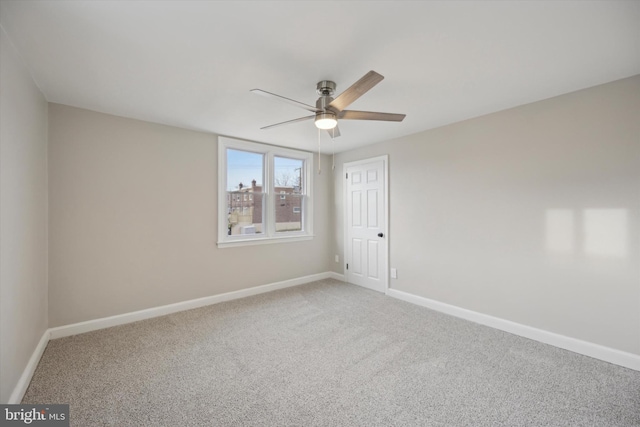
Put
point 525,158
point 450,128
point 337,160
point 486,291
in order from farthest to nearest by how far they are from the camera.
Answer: point 337,160, point 450,128, point 486,291, point 525,158

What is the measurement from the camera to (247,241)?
4051 millimetres

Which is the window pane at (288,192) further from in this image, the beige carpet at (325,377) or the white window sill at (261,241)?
the beige carpet at (325,377)

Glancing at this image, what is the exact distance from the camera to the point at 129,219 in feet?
10.2

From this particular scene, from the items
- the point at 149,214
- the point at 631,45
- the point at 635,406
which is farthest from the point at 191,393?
the point at 631,45

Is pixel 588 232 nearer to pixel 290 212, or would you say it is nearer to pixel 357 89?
pixel 357 89

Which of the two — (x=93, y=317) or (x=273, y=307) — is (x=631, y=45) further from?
(x=93, y=317)

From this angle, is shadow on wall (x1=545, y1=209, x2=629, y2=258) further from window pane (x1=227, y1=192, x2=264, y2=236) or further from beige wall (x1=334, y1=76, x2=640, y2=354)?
window pane (x1=227, y1=192, x2=264, y2=236)

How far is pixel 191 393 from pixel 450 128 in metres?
3.82

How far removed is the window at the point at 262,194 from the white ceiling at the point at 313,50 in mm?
1275

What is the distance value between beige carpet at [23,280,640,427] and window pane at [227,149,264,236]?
4.88ft

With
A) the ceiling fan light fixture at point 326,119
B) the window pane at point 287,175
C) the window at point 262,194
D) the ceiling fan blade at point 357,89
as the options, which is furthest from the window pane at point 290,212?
the ceiling fan blade at point 357,89

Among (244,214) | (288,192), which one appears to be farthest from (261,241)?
(288,192)

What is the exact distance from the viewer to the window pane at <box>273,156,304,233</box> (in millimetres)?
4500

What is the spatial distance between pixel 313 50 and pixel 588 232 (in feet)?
9.46
